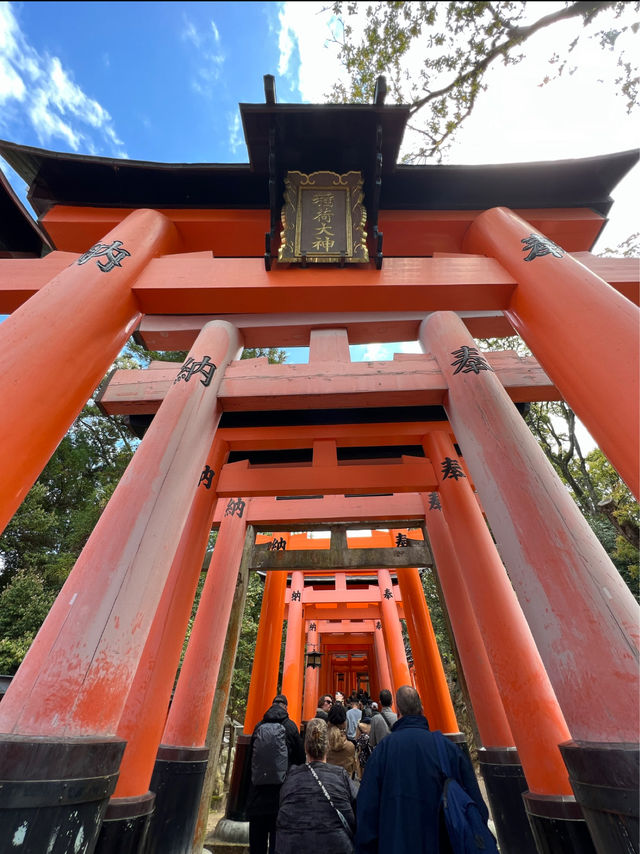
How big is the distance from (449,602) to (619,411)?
13.1 ft

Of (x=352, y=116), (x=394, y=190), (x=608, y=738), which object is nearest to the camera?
(x=608, y=738)

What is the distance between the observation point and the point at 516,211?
452cm

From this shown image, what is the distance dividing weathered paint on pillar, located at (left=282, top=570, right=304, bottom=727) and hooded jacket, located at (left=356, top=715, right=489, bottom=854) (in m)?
8.46

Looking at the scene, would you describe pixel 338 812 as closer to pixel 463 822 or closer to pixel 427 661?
pixel 463 822

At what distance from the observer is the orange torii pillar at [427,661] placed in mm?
7059

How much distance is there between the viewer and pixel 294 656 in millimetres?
11297

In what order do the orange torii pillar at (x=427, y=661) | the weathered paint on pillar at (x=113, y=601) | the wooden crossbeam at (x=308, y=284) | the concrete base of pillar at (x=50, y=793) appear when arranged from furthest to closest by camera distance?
1. the orange torii pillar at (x=427, y=661)
2. the wooden crossbeam at (x=308, y=284)
3. the weathered paint on pillar at (x=113, y=601)
4. the concrete base of pillar at (x=50, y=793)

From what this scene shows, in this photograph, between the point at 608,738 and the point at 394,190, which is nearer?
the point at 608,738

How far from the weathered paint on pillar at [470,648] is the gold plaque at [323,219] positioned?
388 cm

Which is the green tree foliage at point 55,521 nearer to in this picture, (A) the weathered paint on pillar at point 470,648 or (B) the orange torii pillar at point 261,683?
(B) the orange torii pillar at point 261,683

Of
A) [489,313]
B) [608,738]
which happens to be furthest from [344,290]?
[608,738]

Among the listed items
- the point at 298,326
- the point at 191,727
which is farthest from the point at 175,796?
the point at 298,326

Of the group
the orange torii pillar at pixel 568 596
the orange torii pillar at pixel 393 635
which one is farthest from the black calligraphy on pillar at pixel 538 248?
the orange torii pillar at pixel 393 635

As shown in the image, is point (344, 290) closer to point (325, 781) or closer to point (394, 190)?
point (394, 190)
